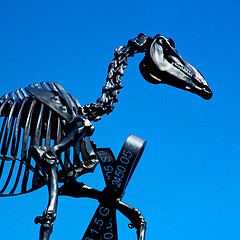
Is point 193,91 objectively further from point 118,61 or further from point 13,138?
point 13,138

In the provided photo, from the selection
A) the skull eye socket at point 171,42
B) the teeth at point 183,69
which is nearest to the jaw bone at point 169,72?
the teeth at point 183,69

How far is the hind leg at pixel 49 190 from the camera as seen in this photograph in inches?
331

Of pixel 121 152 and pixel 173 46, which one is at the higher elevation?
pixel 173 46

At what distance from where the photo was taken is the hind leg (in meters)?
8.40

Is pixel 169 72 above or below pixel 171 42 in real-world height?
below

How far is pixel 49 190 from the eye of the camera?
29.2 feet

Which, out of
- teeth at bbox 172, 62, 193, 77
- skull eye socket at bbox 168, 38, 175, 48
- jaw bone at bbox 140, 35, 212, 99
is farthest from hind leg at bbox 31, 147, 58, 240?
skull eye socket at bbox 168, 38, 175, 48

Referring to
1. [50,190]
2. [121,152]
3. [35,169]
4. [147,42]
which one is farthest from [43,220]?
[147,42]

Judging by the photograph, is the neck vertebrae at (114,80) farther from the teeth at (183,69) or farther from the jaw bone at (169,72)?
the teeth at (183,69)

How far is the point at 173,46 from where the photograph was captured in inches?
440

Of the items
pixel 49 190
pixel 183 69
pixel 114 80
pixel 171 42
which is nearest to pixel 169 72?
pixel 183 69

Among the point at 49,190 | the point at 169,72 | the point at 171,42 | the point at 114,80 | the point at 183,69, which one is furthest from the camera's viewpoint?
the point at 171,42

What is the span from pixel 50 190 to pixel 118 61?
2919mm

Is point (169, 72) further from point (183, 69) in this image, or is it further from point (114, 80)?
point (114, 80)
